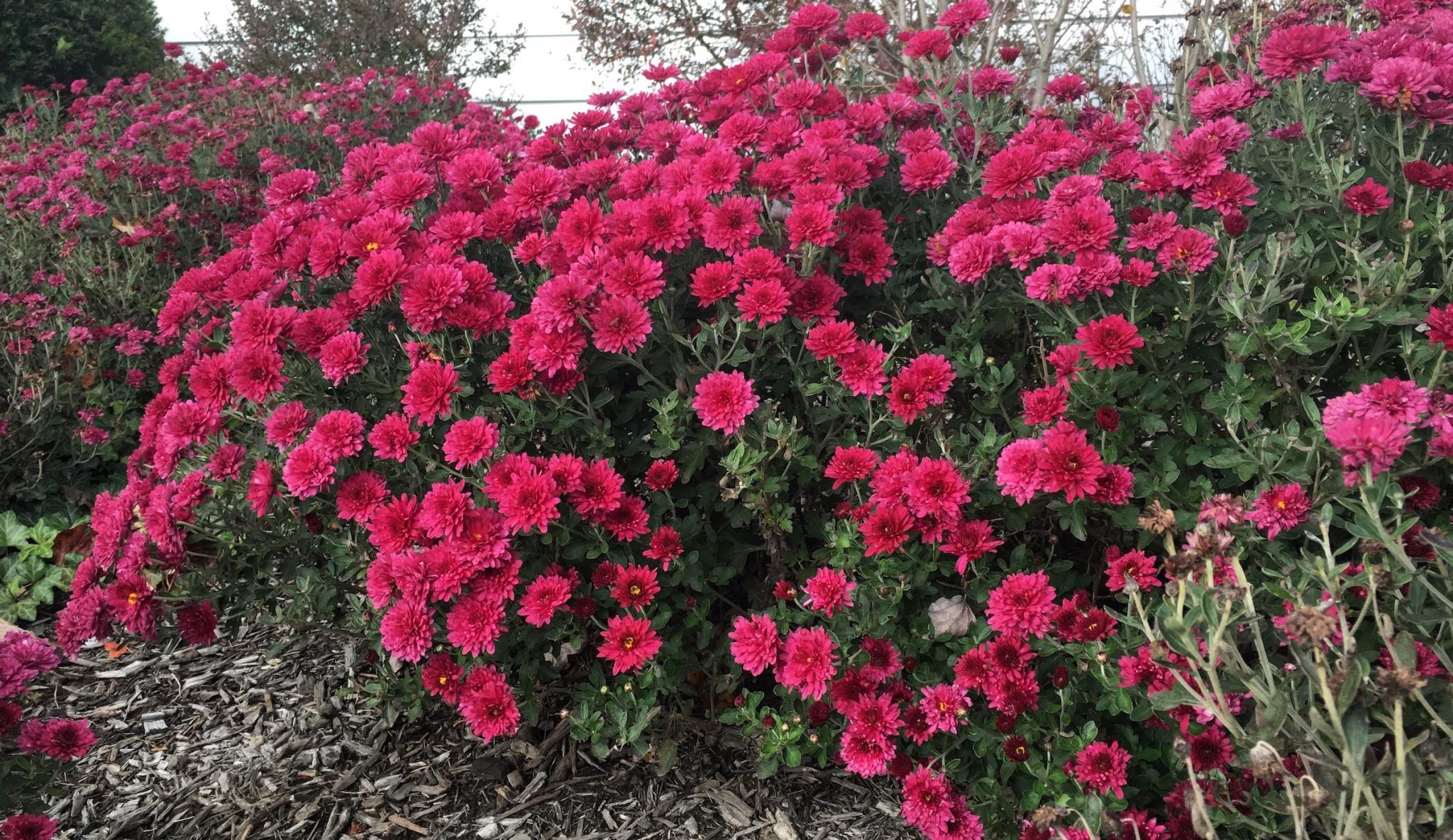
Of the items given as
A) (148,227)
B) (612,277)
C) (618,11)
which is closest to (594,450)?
(612,277)

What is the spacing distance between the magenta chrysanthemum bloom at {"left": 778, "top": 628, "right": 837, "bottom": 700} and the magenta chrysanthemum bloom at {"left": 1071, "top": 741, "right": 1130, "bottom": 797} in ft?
1.69

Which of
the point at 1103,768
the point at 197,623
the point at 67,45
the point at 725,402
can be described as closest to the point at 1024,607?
the point at 1103,768

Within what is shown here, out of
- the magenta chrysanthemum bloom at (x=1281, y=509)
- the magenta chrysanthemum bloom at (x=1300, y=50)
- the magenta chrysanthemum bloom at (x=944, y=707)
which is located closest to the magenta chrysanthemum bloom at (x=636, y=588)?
the magenta chrysanthemum bloom at (x=944, y=707)

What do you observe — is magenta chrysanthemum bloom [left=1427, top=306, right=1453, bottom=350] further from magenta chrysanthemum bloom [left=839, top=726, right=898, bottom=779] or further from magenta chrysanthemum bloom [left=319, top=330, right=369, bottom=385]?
magenta chrysanthemum bloom [left=319, top=330, right=369, bottom=385]

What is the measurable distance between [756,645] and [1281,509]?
3.46 feet

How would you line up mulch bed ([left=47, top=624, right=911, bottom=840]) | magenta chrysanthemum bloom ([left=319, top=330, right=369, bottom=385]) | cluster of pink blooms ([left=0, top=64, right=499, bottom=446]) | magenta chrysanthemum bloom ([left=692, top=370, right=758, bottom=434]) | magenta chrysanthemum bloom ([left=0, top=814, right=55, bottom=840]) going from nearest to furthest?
magenta chrysanthemum bloom ([left=0, top=814, right=55, bottom=840])
magenta chrysanthemum bloom ([left=692, top=370, right=758, bottom=434])
magenta chrysanthemum bloom ([left=319, top=330, right=369, bottom=385])
mulch bed ([left=47, top=624, right=911, bottom=840])
cluster of pink blooms ([left=0, top=64, right=499, bottom=446])

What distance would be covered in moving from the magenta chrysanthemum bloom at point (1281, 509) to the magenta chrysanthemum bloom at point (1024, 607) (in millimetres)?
407

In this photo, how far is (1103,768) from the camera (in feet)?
6.48

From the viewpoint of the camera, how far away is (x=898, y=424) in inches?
86.3

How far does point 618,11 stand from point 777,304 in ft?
25.5

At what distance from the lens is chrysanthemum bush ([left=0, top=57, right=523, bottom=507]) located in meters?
4.09

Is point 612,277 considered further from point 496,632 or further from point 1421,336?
point 1421,336

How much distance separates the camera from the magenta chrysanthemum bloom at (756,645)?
2170mm

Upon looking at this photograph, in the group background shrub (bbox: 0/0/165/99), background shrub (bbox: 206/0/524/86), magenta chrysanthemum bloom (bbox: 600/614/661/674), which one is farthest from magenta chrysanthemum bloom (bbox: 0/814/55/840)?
background shrub (bbox: 0/0/165/99)
